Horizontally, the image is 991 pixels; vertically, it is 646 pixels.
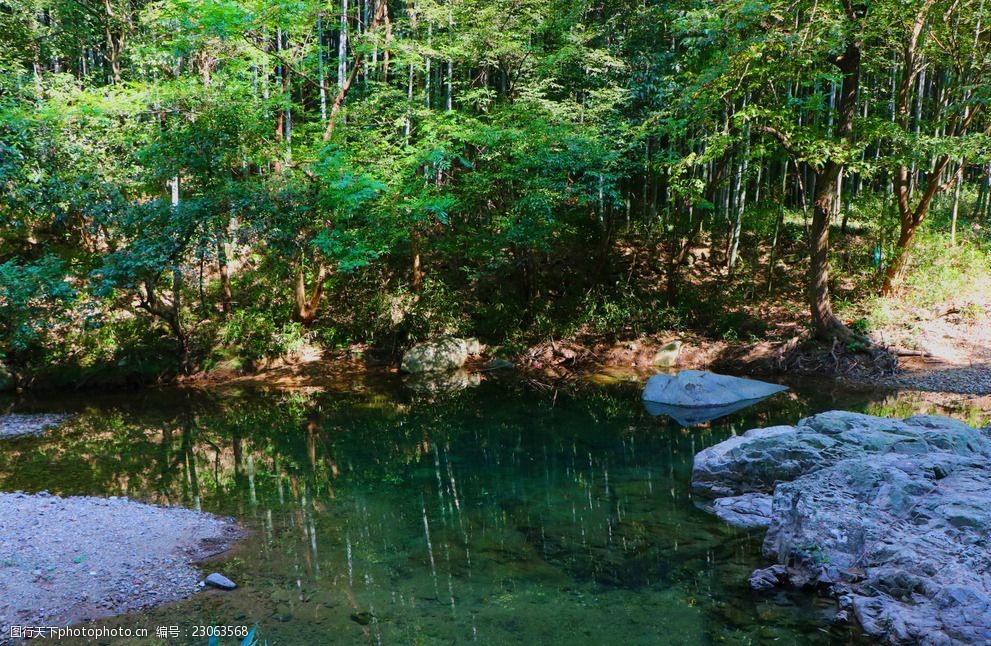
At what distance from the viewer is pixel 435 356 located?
16453mm

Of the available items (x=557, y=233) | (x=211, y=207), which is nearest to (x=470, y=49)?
(x=557, y=233)

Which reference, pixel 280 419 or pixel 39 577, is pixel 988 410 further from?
pixel 39 577

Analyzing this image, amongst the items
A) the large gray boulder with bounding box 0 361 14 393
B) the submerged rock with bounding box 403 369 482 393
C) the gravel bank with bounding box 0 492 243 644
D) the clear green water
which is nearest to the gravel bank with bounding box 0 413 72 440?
the clear green water

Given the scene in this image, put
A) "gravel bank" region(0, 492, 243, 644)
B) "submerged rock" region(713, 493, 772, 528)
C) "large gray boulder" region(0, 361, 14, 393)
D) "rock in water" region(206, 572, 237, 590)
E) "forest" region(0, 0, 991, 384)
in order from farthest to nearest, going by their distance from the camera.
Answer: "large gray boulder" region(0, 361, 14, 393) < "forest" region(0, 0, 991, 384) < "submerged rock" region(713, 493, 772, 528) < "rock in water" region(206, 572, 237, 590) < "gravel bank" region(0, 492, 243, 644)

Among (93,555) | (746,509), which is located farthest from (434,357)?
(93,555)

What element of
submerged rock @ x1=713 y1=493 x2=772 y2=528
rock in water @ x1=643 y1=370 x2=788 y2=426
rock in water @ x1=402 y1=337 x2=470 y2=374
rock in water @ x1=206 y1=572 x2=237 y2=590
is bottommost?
rock in water @ x1=402 y1=337 x2=470 y2=374

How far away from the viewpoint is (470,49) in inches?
661

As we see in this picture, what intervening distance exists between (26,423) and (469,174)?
10.5m

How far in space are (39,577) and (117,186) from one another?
9194 millimetres

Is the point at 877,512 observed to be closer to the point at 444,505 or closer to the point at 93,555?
the point at 444,505

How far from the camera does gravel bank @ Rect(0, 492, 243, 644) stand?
5.20 metres

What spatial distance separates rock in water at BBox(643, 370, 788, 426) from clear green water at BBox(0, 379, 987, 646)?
1.53 ft

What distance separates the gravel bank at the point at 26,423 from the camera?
10898 millimetres

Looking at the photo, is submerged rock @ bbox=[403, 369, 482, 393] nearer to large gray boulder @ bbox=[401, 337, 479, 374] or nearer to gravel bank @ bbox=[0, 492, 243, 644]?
large gray boulder @ bbox=[401, 337, 479, 374]
